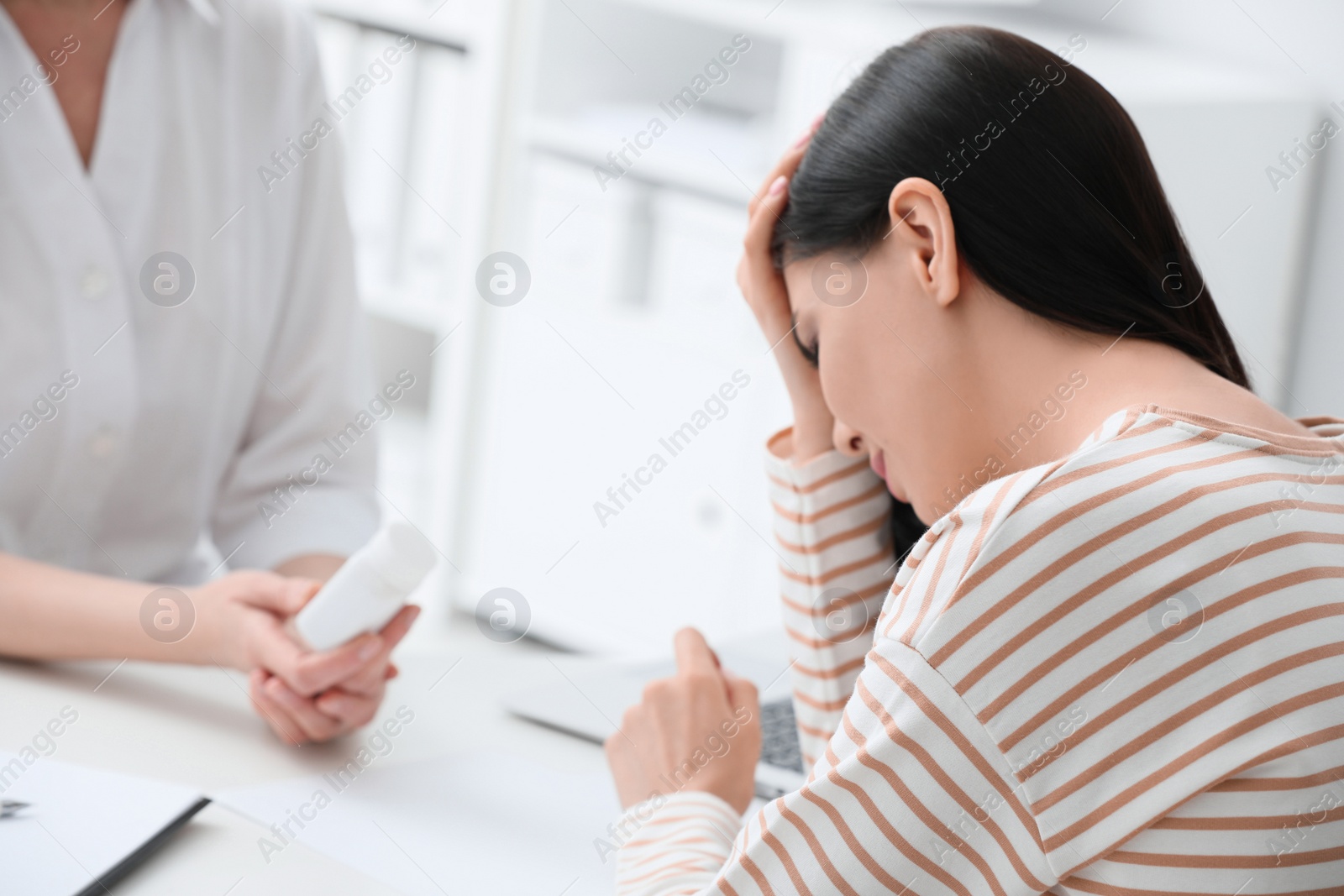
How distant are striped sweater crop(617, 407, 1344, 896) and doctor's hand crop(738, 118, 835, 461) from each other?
1.21 ft

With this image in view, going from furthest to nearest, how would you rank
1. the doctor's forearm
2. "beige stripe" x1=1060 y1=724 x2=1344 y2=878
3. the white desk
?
the doctor's forearm < the white desk < "beige stripe" x1=1060 y1=724 x2=1344 y2=878

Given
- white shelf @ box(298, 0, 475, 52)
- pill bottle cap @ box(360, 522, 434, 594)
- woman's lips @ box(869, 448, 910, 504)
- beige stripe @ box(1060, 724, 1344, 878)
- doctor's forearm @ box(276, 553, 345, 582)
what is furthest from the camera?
white shelf @ box(298, 0, 475, 52)

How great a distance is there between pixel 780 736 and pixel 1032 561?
47 cm

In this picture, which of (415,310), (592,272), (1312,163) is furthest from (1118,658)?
(415,310)

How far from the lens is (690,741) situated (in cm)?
74

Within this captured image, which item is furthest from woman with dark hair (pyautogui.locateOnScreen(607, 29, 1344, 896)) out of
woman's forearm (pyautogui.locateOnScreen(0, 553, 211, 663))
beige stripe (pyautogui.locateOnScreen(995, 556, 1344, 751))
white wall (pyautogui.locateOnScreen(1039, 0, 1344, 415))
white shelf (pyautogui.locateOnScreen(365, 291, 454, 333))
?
white shelf (pyautogui.locateOnScreen(365, 291, 454, 333))

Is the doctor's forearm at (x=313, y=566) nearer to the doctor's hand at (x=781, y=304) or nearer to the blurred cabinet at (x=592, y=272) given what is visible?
the doctor's hand at (x=781, y=304)

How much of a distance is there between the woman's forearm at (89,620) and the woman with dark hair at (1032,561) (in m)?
0.38

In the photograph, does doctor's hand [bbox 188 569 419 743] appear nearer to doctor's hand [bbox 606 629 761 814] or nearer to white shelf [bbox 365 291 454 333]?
doctor's hand [bbox 606 629 761 814]

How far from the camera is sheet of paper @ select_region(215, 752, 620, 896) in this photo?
645 mm

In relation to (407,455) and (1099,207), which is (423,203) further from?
(1099,207)

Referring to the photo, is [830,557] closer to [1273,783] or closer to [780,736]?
[780,736]

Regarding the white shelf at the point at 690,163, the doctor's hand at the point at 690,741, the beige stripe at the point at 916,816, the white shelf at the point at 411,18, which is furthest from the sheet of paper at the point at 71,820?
the white shelf at the point at 411,18

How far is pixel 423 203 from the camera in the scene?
259 centimetres
